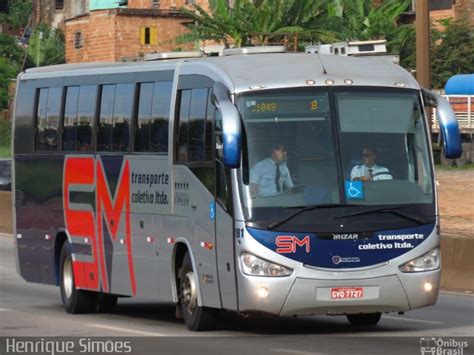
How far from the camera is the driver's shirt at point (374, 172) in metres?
15.2

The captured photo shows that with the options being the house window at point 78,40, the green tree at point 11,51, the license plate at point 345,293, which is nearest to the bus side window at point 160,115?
the license plate at point 345,293

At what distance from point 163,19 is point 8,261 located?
58.9 m

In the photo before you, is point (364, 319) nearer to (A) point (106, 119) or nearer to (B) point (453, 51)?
(A) point (106, 119)

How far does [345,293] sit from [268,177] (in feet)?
4.62

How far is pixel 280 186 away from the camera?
15.0 m

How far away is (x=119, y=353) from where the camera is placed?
1370cm

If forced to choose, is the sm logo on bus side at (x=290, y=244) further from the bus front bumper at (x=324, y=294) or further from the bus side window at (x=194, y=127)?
the bus side window at (x=194, y=127)

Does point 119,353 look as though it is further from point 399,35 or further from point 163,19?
point 163,19

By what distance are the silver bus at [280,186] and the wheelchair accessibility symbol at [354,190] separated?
13mm

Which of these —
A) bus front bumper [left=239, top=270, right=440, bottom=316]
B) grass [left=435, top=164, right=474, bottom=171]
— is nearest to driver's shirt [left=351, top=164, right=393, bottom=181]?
bus front bumper [left=239, top=270, right=440, bottom=316]

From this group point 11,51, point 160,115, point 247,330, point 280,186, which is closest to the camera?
point 280,186

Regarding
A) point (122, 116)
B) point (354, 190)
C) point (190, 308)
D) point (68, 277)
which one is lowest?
point (68, 277)

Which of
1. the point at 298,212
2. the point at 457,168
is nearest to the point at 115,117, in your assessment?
the point at 298,212

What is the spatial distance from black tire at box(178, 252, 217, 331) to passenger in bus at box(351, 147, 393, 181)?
7.20ft
